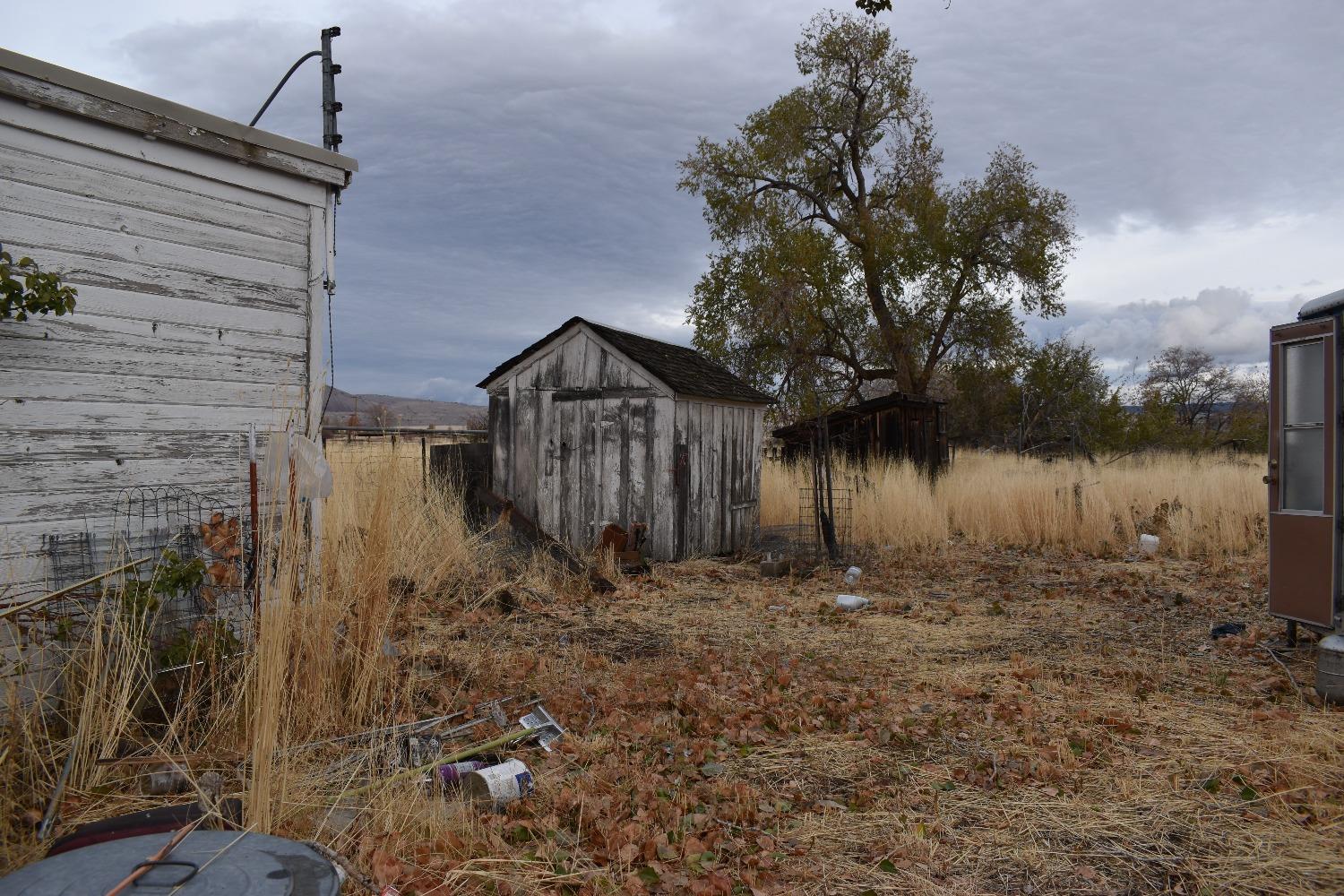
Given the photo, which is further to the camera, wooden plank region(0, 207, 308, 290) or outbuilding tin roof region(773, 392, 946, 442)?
outbuilding tin roof region(773, 392, 946, 442)

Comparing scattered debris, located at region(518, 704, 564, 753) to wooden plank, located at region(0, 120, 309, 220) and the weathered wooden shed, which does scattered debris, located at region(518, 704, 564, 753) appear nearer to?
wooden plank, located at region(0, 120, 309, 220)

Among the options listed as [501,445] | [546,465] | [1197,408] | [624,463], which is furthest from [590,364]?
[1197,408]

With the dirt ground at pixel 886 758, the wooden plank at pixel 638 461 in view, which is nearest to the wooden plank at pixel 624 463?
the wooden plank at pixel 638 461

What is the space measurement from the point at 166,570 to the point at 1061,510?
38.8 ft

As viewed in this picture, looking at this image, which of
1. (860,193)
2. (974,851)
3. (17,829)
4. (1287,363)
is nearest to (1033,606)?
(1287,363)

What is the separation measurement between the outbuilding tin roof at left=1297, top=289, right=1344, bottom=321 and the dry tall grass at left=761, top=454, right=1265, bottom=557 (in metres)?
5.60

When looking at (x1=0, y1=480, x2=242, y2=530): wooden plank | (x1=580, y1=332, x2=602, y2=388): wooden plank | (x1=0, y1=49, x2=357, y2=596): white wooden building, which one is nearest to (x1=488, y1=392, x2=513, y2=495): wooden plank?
(x1=580, y1=332, x2=602, y2=388): wooden plank

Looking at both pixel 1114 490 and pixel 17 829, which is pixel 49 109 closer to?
pixel 17 829

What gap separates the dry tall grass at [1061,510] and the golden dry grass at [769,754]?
15.9 ft

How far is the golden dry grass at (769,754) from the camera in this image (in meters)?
3.37

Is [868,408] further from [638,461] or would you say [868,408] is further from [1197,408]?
[1197,408]

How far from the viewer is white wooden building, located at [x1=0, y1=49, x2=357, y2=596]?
458 centimetres

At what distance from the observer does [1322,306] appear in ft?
20.7

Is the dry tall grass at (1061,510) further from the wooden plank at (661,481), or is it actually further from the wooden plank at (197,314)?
the wooden plank at (197,314)
